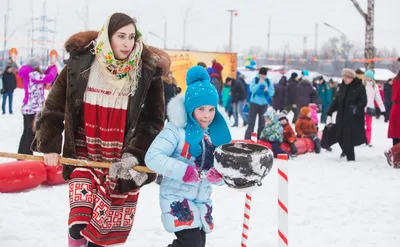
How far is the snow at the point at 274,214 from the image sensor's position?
451 cm

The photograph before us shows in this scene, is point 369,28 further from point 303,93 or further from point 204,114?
point 204,114

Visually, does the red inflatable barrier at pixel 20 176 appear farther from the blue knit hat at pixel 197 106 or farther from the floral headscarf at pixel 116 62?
the blue knit hat at pixel 197 106

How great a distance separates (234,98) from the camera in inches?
576

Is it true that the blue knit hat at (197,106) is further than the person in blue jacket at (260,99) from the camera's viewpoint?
No

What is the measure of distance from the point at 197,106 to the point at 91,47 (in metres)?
0.71

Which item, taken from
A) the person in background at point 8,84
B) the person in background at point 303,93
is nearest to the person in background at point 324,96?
the person in background at point 303,93

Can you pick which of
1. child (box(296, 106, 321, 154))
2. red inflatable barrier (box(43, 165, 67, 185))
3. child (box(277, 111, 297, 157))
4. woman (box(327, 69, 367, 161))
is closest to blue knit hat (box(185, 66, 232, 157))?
red inflatable barrier (box(43, 165, 67, 185))

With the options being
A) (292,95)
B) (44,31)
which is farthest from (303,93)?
(44,31)

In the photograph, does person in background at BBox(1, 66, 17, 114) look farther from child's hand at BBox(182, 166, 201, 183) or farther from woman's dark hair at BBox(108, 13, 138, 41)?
child's hand at BBox(182, 166, 201, 183)

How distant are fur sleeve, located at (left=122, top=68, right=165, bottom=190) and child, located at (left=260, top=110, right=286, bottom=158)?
5928mm

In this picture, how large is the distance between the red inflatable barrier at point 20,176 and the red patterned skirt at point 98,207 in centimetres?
308

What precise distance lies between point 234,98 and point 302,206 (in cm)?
896

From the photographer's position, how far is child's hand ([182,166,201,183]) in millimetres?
2771

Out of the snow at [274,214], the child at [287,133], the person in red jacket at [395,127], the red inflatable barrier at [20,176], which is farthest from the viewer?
the child at [287,133]
